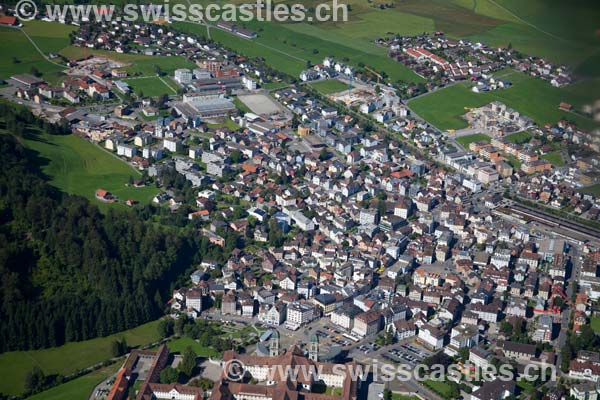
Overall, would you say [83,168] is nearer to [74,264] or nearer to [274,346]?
[74,264]

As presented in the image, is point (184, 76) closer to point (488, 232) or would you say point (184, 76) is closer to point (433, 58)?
point (433, 58)

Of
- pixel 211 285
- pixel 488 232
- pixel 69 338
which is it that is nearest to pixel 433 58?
pixel 488 232

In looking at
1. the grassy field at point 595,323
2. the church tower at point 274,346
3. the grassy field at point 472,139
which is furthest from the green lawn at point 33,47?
the grassy field at point 595,323

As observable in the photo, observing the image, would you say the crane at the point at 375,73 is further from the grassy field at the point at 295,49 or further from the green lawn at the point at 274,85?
the green lawn at the point at 274,85

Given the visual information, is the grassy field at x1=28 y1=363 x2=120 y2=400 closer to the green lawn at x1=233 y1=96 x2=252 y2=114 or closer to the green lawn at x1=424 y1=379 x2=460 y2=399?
the green lawn at x1=424 y1=379 x2=460 y2=399

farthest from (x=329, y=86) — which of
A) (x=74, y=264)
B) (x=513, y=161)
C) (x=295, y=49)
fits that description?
(x=74, y=264)

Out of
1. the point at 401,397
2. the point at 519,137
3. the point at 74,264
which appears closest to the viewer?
the point at 401,397
